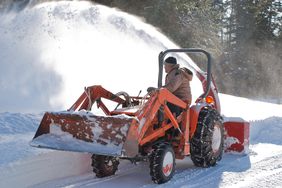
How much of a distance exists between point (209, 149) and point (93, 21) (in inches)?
302

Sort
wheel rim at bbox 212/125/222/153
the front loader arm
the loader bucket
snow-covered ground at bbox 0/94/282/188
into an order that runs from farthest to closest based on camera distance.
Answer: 1. wheel rim at bbox 212/125/222/153
2. the front loader arm
3. snow-covered ground at bbox 0/94/282/188
4. the loader bucket

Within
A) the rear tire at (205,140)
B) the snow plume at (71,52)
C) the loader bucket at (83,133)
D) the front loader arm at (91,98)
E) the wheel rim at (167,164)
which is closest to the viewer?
the loader bucket at (83,133)

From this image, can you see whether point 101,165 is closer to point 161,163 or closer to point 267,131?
point 161,163

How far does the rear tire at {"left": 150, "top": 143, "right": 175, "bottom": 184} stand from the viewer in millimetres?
6277

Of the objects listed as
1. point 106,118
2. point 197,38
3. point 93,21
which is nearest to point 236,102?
point 93,21

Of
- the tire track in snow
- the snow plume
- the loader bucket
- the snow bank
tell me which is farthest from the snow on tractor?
the snow plume

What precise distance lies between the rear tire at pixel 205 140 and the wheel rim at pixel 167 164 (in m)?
A: 0.85

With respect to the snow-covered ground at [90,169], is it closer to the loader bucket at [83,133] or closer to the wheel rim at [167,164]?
the wheel rim at [167,164]

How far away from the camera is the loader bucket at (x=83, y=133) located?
6.14 metres

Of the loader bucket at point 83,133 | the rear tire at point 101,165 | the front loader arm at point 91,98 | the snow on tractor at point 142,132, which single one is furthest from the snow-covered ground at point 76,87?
the front loader arm at point 91,98

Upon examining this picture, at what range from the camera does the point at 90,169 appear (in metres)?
7.53

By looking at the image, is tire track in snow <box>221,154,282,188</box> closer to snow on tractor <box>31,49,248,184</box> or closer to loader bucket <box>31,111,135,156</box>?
snow on tractor <box>31,49,248,184</box>

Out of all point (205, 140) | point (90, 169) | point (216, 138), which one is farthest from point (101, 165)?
point (216, 138)

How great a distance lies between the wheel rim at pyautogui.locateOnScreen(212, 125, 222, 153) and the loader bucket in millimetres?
2053
